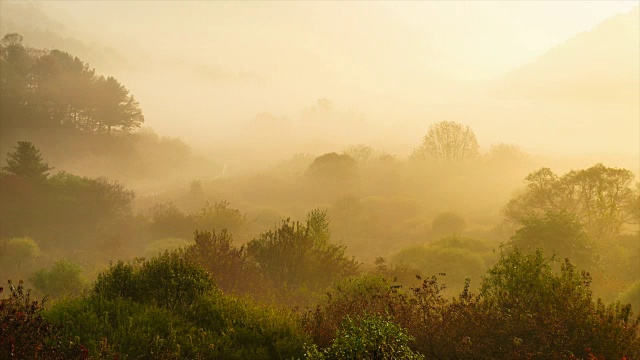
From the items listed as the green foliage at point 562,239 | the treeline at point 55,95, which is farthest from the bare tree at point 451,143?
the treeline at point 55,95

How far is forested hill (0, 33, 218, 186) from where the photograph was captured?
4903 centimetres

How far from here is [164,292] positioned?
10531 mm

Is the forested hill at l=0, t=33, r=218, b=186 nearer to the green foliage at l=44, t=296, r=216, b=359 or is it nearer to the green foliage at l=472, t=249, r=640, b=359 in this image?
the green foliage at l=44, t=296, r=216, b=359

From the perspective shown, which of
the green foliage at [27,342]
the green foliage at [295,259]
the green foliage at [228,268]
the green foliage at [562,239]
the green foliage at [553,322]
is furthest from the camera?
the green foliage at [562,239]

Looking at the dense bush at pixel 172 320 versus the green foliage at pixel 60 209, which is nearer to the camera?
the dense bush at pixel 172 320

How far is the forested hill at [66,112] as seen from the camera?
49031 millimetres

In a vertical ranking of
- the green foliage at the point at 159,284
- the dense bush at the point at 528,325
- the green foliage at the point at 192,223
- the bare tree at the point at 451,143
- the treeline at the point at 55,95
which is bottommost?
the green foliage at the point at 192,223

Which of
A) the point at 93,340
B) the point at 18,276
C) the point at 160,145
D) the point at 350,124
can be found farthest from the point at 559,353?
the point at 350,124

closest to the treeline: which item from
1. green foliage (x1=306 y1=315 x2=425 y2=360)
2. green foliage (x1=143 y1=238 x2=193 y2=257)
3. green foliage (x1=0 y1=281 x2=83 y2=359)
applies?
green foliage (x1=143 y1=238 x2=193 y2=257)

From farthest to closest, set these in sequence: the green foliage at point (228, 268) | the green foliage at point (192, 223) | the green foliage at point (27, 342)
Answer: the green foliage at point (192, 223)
the green foliage at point (228, 268)
the green foliage at point (27, 342)

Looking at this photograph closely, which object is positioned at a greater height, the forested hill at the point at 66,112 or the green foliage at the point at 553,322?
the forested hill at the point at 66,112

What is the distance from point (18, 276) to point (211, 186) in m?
34.2

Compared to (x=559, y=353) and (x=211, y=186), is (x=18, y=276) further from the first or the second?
(x=211, y=186)

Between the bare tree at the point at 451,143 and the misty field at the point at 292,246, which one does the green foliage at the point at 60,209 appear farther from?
the bare tree at the point at 451,143
